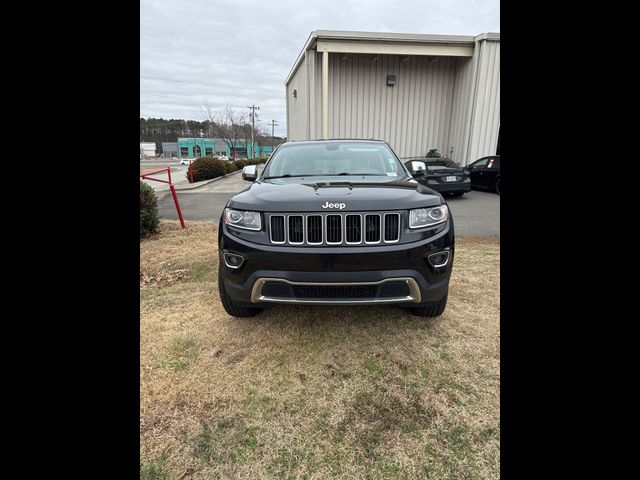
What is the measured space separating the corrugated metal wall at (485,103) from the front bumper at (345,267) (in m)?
11.6

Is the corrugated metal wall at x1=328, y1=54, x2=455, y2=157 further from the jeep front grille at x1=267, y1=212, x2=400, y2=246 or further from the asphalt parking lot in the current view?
the jeep front grille at x1=267, y1=212, x2=400, y2=246

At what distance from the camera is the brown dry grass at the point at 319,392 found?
1629 mm

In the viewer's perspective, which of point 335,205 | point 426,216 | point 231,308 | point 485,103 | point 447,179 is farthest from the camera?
point 485,103

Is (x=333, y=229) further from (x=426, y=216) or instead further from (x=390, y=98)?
(x=390, y=98)

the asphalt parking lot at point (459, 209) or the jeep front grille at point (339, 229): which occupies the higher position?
the jeep front grille at point (339, 229)

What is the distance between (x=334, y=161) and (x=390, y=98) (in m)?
11.1

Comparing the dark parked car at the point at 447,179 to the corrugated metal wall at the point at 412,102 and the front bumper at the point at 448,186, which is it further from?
the corrugated metal wall at the point at 412,102


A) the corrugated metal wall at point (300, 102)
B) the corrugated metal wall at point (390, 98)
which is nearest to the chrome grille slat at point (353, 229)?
the corrugated metal wall at point (390, 98)

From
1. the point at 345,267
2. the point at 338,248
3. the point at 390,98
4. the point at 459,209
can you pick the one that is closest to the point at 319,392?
the point at 345,267

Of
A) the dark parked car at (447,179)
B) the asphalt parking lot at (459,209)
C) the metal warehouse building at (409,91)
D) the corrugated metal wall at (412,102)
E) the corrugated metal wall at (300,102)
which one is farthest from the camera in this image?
the corrugated metal wall at (300,102)

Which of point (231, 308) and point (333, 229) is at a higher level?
point (333, 229)

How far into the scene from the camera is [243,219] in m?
2.35
